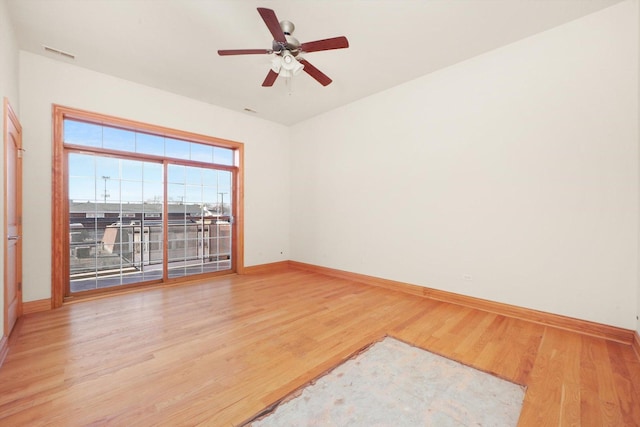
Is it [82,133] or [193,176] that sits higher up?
[82,133]

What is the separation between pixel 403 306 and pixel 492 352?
1184 millimetres

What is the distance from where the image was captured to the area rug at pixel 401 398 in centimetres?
148

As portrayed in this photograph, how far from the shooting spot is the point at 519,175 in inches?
116

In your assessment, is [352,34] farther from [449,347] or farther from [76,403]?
[76,403]

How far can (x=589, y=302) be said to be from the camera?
255 centimetres

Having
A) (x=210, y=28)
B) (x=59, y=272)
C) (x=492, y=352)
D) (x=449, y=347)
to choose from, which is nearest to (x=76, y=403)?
(x=59, y=272)

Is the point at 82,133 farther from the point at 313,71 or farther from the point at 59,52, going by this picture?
the point at 313,71

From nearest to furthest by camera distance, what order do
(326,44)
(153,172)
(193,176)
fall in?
(326,44) < (153,172) < (193,176)

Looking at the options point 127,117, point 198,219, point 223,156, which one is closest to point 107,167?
point 127,117

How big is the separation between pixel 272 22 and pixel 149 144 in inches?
126

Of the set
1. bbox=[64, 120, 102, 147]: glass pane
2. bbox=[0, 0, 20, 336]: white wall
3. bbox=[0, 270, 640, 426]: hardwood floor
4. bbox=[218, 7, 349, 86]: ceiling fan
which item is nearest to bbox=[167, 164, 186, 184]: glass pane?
bbox=[64, 120, 102, 147]: glass pane

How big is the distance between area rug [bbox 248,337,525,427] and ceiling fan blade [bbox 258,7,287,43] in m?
2.80

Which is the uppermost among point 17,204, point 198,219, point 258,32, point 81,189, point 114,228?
point 258,32

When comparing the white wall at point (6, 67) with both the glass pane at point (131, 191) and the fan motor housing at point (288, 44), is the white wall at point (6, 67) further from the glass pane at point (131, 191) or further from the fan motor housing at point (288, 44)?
the fan motor housing at point (288, 44)
